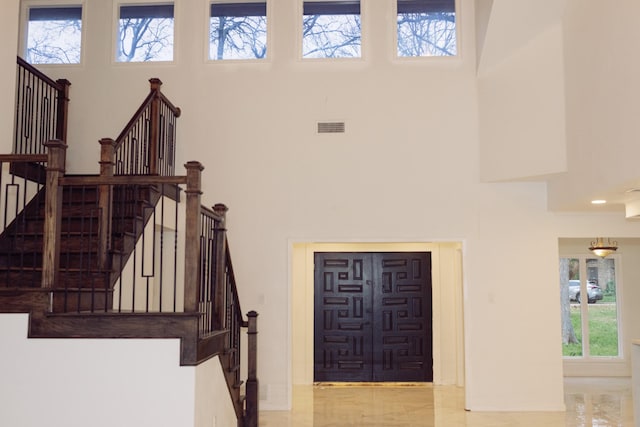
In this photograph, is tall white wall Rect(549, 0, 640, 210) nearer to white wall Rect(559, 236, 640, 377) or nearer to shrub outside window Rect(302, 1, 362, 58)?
shrub outside window Rect(302, 1, 362, 58)

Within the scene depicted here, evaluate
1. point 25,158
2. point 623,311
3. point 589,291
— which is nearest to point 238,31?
point 25,158

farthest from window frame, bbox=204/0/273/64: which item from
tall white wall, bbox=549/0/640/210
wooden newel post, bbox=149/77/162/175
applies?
tall white wall, bbox=549/0/640/210

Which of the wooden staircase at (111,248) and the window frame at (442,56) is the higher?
the window frame at (442,56)

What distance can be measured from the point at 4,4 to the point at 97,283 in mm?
2929

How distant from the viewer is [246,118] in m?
8.05

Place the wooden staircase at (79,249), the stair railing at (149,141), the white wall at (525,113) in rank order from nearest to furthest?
the wooden staircase at (79,249) → the stair railing at (149,141) → the white wall at (525,113)

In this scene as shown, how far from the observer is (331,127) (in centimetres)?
799

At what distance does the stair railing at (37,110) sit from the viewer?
6616mm

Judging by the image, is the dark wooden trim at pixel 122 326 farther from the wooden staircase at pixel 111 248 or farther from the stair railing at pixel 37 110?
the stair railing at pixel 37 110

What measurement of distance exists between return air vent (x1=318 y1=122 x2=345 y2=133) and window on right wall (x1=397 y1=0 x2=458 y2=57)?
1.17 m

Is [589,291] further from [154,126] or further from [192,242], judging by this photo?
[192,242]

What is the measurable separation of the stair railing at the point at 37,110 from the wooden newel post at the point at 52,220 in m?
2.07

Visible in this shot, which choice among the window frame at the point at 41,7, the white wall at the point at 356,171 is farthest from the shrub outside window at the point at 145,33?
the window frame at the point at 41,7

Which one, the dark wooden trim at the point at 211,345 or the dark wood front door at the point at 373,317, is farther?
the dark wood front door at the point at 373,317
